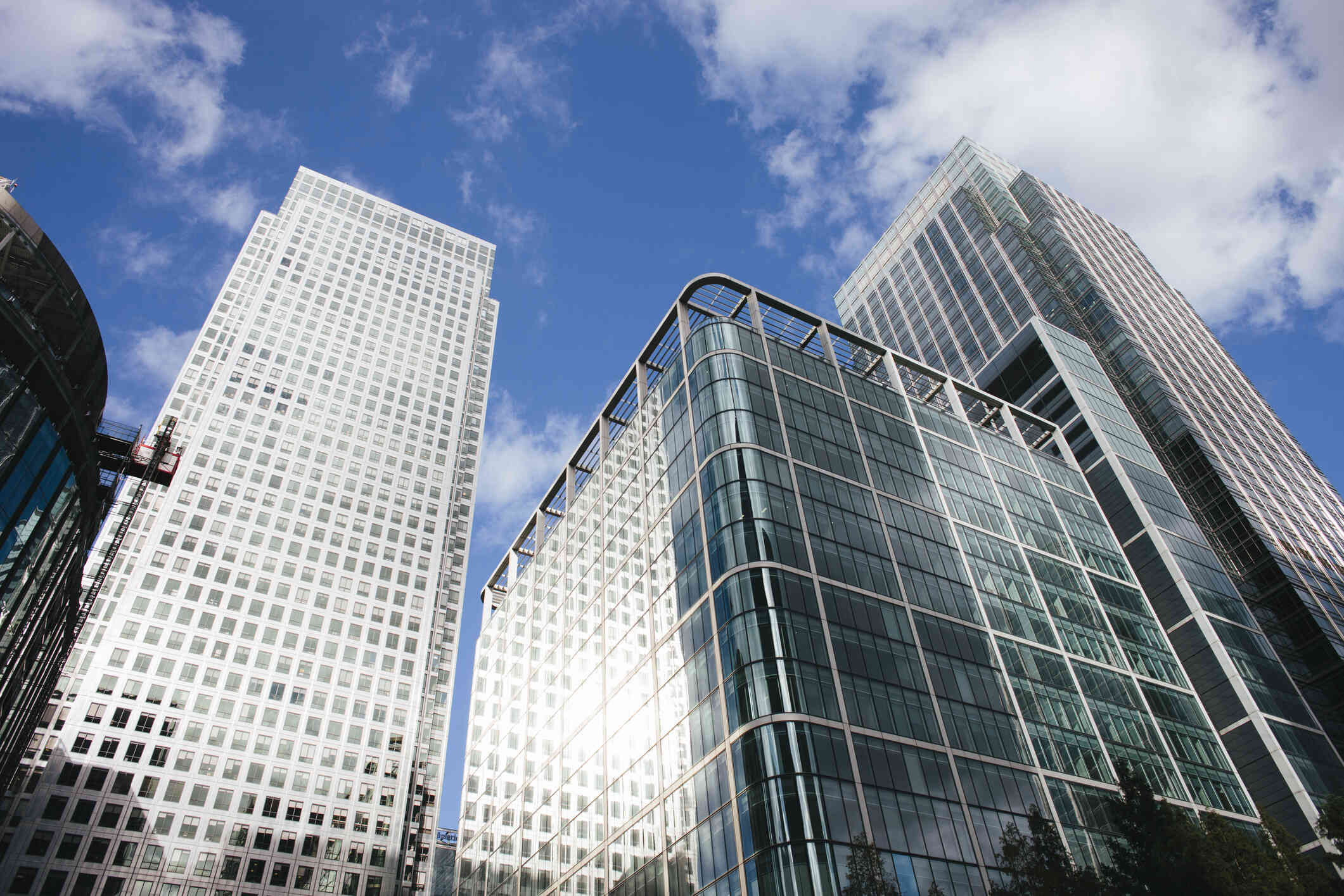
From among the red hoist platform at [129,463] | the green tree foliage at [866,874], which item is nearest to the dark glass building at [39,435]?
the red hoist platform at [129,463]

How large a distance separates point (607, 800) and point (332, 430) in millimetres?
76775

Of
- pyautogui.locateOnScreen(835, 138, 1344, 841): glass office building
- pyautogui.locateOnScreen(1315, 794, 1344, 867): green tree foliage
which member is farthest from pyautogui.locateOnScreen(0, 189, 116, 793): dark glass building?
pyautogui.locateOnScreen(835, 138, 1344, 841): glass office building

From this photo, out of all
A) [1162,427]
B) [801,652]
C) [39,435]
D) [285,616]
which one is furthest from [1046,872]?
[285,616]

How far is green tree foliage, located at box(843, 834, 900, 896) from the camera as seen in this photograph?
37094mm

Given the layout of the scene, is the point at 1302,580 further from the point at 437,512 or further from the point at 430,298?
the point at 430,298

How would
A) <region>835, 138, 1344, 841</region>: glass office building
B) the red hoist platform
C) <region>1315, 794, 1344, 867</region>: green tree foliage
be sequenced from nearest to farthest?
1. <region>1315, 794, 1344, 867</region>: green tree foliage
2. the red hoist platform
3. <region>835, 138, 1344, 841</region>: glass office building

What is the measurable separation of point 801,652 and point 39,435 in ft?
131

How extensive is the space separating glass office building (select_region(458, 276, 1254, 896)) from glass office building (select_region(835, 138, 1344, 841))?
5.06 meters

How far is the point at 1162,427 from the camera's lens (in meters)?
104

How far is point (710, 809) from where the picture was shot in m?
48.9

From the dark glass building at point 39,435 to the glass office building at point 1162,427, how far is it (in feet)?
278

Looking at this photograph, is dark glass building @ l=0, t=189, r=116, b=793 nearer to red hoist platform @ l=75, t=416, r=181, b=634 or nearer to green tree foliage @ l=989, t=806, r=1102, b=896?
red hoist platform @ l=75, t=416, r=181, b=634

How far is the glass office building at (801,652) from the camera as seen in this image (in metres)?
48.8

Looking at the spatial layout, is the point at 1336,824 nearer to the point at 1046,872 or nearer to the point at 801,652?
the point at 1046,872
